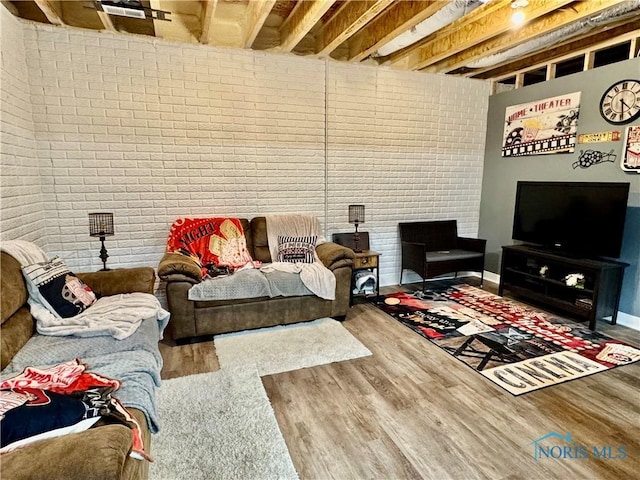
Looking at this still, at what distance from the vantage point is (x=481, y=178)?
490 cm

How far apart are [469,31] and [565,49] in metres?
1.23

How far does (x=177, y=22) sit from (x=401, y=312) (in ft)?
11.3

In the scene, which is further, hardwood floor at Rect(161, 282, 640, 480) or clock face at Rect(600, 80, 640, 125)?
clock face at Rect(600, 80, 640, 125)

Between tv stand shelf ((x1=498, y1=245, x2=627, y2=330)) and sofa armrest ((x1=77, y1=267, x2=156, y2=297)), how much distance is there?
3.52 metres

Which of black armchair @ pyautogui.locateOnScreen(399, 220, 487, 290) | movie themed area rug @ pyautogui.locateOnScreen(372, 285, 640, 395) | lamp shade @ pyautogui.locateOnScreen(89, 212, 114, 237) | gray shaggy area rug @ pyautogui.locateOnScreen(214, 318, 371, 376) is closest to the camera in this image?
movie themed area rug @ pyautogui.locateOnScreen(372, 285, 640, 395)

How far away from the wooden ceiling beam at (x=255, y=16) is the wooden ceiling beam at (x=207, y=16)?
0.32 metres

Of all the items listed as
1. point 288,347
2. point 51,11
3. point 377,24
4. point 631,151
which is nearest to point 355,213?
point 288,347

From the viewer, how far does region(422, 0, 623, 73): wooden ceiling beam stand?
109 inches

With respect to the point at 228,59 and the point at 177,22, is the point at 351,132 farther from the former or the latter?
the point at 177,22

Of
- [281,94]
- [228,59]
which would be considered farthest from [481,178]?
[228,59]

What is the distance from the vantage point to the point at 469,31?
3.30m

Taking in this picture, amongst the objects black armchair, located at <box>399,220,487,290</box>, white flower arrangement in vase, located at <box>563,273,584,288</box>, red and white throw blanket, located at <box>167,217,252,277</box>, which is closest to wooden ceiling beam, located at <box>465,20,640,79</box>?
black armchair, located at <box>399,220,487,290</box>

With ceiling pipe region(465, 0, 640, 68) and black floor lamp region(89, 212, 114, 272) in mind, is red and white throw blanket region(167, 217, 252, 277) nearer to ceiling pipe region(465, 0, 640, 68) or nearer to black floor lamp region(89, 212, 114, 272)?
black floor lamp region(89, 212, 114, 272)

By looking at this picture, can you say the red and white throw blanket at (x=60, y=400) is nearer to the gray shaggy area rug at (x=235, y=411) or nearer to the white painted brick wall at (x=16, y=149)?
the gray shaggy area rug at (x=235, y=411)
